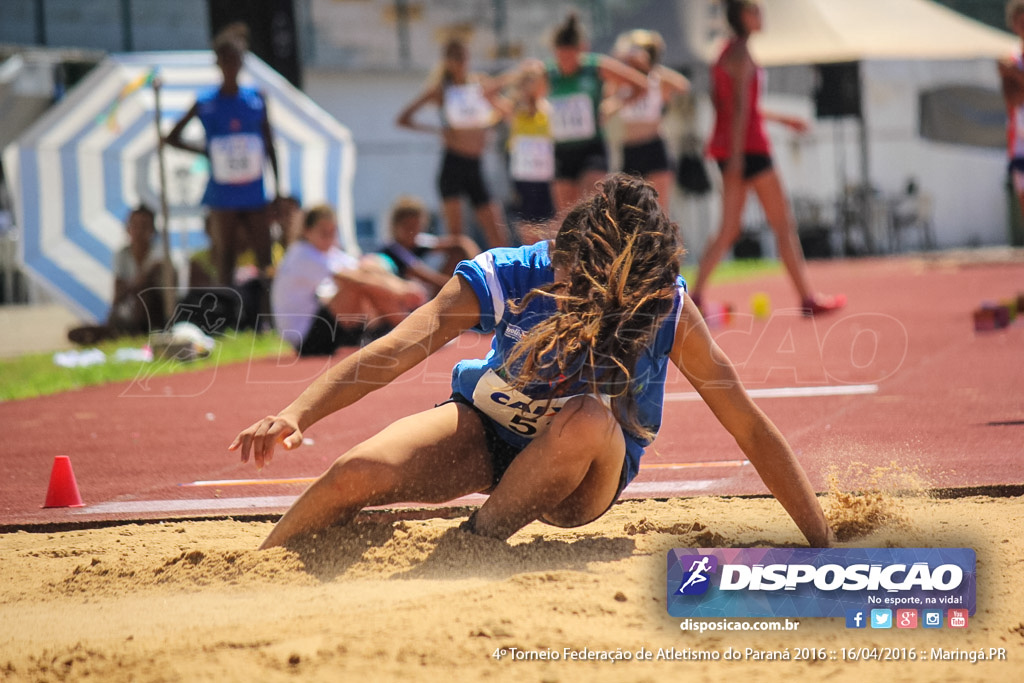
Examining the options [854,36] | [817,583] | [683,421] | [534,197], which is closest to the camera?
[817,583]

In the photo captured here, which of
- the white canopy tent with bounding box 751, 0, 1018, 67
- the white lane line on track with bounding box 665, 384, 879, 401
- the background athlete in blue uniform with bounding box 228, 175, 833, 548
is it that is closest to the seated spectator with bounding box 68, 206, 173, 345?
the white lane line on track with bounding box 665, 384, 879, 401

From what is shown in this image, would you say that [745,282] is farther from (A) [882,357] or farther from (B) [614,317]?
(B) [614,317]

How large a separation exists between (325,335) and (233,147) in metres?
2.21

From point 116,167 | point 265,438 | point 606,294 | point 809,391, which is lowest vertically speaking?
point 809,391

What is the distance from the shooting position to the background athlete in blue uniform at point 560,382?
10.5 feet

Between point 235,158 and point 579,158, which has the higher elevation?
point 235,158

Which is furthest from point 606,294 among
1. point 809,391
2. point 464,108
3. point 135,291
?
point 464,108

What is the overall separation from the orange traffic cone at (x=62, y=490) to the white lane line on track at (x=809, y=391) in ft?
10.9

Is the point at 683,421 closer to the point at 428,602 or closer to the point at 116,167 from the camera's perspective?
the point at 428,602

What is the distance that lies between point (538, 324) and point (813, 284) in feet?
40.7

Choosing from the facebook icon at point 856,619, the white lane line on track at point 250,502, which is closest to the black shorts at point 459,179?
the white lane line on track at point 250,502

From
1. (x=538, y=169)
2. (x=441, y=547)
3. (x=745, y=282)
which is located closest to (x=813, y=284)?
(x=745, y=282)

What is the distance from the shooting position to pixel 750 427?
323 cm

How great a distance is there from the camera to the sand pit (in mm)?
2545
